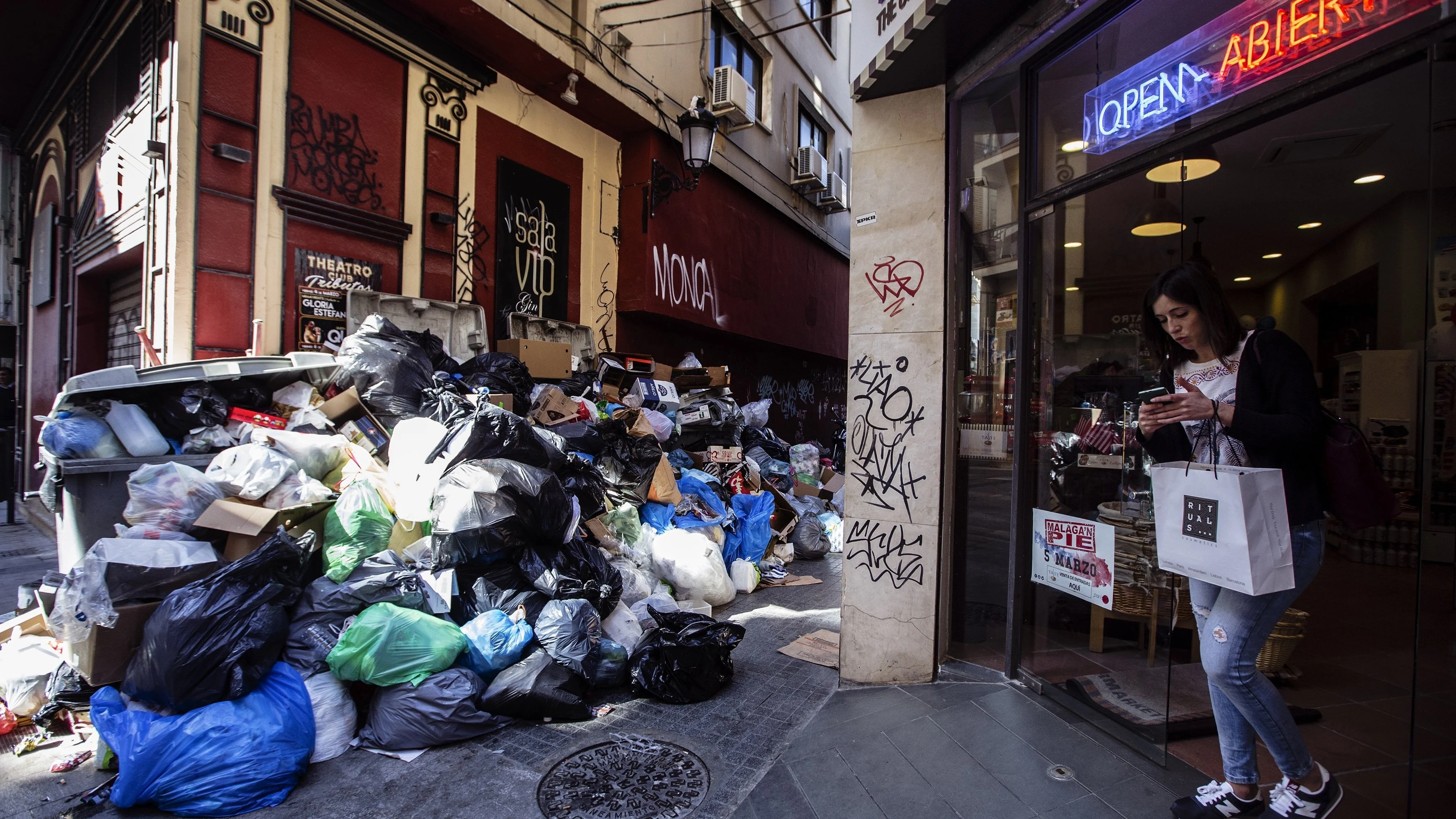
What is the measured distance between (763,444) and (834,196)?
741cm

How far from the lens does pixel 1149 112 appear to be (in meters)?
2.64

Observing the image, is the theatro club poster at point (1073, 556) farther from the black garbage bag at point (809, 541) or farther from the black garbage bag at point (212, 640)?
the black garbage bag at point (809, 541)

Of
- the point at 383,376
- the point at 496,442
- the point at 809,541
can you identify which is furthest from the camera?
the point at 809,541

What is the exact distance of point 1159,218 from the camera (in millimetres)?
2791

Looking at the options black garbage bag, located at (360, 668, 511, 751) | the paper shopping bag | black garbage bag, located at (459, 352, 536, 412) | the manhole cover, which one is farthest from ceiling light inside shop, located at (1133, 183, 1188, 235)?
black garbage bag, located at (459, 352, 536, 412)

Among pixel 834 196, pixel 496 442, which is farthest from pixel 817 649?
pixel 834 196

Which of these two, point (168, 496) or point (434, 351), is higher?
point (434, 351)

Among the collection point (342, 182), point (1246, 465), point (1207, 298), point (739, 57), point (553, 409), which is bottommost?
point (1246, 465)

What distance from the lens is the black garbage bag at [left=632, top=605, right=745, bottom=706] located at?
11.1ft

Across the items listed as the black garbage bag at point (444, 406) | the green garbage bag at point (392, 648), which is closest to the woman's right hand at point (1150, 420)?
the green garbage bag at point (392, 648)

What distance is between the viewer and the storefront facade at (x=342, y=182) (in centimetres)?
518

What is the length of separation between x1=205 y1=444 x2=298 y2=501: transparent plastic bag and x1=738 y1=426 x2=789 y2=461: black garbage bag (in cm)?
571

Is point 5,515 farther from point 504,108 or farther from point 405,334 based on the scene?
point 504,108

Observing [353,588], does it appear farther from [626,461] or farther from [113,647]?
[626,461]
